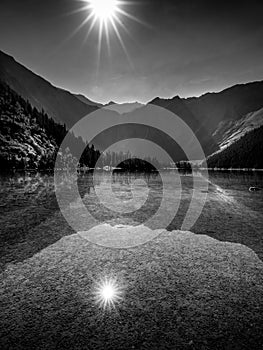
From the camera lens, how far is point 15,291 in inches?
316

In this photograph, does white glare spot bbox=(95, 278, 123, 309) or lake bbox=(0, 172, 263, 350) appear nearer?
lake bbox=(0, 172, 263, 350)

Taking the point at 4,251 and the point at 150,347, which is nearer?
the point at 150,347

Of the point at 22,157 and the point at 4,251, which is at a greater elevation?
the point at 22,157

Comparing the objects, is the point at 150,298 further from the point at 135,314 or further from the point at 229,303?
the point at 229,303

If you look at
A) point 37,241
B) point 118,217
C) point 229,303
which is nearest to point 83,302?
point 229,303

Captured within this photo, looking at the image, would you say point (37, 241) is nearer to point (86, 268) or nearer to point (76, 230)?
point (76, 230)

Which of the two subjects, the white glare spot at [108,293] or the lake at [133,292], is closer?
Answer: the lake at [133,292]

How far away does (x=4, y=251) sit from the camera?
11875 mm

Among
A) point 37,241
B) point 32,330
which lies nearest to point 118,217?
point 37,241

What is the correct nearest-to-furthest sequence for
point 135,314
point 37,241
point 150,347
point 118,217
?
point 150,347
point 135,314
point 37,241
point 118,217

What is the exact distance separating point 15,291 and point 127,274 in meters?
4.34

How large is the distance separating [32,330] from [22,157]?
192 metres

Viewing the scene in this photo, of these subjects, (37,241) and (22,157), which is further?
(22,157)

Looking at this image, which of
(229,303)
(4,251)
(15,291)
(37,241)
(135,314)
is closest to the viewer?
(135,314)
